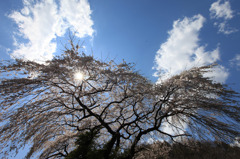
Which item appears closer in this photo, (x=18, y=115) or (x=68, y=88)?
(x=18, y=115)

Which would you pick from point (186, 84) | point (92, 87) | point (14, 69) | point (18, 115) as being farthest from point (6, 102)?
point (186, 84)

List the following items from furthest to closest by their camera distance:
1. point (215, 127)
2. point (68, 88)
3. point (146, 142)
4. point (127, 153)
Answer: point (146, 142) → point (127, 153) → point (68, 88) → point (215, 127)

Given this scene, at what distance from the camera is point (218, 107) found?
416 centimetres

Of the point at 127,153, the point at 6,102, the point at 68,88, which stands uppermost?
the point at 68,88

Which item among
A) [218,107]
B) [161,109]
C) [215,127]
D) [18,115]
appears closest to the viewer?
[18,115]

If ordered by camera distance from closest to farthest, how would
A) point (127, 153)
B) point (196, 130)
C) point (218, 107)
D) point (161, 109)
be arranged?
point (218, 107), point (196, 130), point (127, 153), point (161, 109)

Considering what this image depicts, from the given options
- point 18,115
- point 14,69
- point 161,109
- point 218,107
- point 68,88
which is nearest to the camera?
point 18,115

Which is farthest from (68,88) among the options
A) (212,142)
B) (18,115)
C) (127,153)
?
(212,142)

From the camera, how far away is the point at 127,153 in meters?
5.84

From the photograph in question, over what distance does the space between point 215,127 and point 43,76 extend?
665 cm

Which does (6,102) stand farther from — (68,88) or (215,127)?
(215,127)

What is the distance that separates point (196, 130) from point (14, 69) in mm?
7745

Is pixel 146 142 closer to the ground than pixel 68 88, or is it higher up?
closer to the ground

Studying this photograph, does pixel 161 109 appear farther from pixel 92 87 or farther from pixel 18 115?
pixel 18 115
